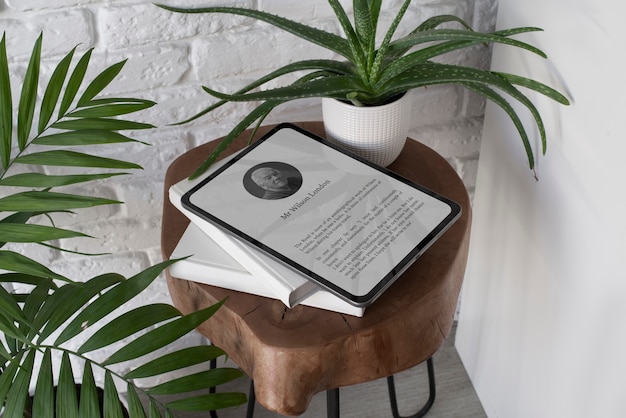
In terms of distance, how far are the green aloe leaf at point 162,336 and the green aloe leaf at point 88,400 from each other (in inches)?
0.9

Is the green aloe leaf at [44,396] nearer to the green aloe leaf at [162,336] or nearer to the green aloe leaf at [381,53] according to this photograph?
the green aloe leaf at [162,336]

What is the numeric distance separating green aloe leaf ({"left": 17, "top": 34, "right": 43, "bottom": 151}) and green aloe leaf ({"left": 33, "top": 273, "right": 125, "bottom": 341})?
0.17m

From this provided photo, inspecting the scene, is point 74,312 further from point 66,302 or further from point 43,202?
point 43,202

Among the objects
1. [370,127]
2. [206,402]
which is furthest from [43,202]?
[370,127]

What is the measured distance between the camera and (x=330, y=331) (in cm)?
71

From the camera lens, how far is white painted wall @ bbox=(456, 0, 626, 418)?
75 centimetres

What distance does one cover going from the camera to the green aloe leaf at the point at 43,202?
0.68 m

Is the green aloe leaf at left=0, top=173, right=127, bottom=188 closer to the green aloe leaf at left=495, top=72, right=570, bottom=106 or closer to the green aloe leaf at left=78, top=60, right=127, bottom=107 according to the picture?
the green aloe leaf at left=78, top=60, right=127, bottom=107

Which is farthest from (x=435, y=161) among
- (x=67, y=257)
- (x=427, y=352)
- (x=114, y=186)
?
(x=67, y=257)

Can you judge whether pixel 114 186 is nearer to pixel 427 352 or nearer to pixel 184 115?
pixel 184 115

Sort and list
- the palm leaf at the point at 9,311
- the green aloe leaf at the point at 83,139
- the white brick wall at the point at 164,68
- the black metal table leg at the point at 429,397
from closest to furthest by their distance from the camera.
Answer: the palm leaf at the point at 9,311 < the green aloe leaf at the point at 83,139 < the white brick wall at the point at 164,68 < the black metal table leg at the point at 429,397

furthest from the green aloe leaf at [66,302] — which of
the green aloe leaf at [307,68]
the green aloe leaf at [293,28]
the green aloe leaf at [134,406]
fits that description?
the green aloe leaf at [293,28]

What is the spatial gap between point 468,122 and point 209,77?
44 cm

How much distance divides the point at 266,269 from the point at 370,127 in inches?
8.9
